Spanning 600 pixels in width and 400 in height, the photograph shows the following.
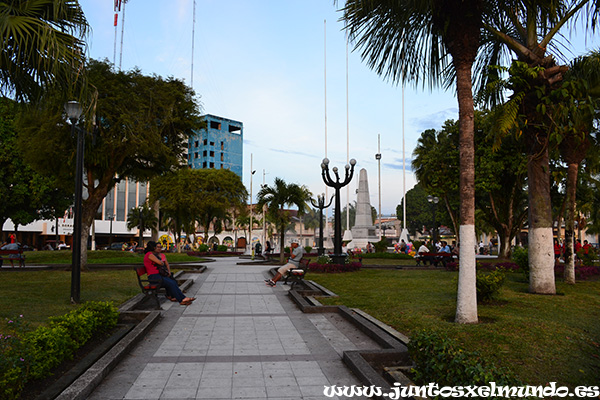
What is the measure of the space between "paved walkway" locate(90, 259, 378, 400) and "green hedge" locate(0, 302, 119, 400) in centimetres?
59

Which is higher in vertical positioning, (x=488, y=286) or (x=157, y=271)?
(x=157, y=271)

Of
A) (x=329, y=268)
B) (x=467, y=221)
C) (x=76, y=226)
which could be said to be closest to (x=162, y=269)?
(x=76, y=226)

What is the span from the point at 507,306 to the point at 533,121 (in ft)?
14.7

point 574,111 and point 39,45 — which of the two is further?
point 574,111

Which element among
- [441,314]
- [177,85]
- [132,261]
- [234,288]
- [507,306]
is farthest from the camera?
[132,261]

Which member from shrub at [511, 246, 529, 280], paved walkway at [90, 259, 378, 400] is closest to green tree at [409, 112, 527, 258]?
shrub at [511, 246, 529, 280]

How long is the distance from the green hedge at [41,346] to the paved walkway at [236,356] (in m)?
0.59

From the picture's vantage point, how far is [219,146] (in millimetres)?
89375

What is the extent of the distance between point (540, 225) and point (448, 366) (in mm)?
7879

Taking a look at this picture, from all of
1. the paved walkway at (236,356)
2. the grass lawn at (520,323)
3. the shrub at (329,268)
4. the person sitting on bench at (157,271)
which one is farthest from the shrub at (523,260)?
the person sitting on bench at (157,271)

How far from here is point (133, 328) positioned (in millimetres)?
7211

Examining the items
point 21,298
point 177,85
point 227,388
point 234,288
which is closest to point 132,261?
point 177,85

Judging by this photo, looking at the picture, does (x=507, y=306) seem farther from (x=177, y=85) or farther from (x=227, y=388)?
(x=177, y=85)

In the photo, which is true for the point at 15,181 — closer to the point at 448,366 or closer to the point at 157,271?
the point at 157,271
